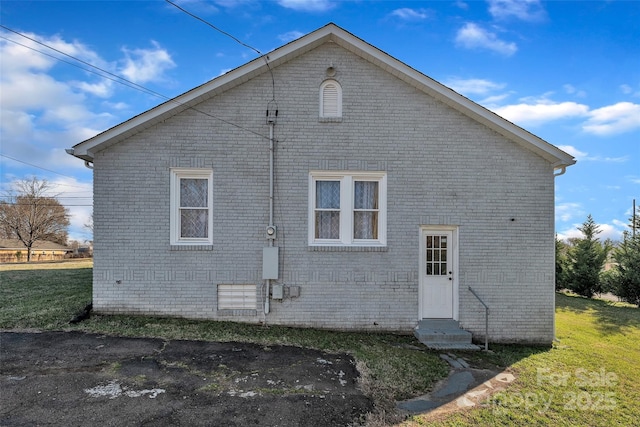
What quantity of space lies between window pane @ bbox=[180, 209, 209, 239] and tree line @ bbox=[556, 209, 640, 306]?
54.8 feet

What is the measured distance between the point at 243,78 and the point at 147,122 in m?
2.38

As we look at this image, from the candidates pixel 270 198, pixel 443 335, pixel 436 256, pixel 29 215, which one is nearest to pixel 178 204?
pixel 270 198

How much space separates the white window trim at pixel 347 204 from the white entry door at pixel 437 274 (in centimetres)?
105

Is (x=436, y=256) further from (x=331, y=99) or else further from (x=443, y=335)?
(x=331, y=99)

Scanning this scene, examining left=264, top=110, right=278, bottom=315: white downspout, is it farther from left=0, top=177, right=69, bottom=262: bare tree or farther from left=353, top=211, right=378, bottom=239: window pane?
left=0, top=177, right=69, bottom=262: bare tree

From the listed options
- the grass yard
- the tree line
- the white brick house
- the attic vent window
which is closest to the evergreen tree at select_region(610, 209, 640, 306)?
the tree line

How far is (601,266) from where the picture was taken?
15742mm

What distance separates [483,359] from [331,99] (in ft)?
21.1

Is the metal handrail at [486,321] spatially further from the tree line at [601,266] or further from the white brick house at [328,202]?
the tree line at [601,266]

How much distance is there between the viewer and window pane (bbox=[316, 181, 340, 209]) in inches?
317

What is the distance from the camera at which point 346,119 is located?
26.2ft

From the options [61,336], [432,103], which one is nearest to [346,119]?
[432,103]

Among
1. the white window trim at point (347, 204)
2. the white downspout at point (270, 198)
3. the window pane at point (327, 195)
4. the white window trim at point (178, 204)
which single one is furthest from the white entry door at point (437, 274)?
the white window trim at point (178, 204)

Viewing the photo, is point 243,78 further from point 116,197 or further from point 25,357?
point 25,357
